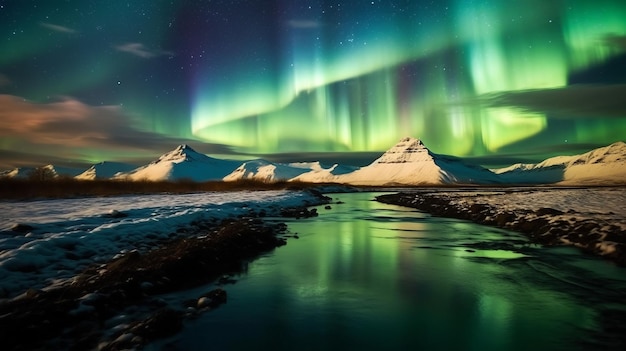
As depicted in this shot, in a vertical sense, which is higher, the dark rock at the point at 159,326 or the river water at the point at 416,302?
the dark rock at the point at 159,326

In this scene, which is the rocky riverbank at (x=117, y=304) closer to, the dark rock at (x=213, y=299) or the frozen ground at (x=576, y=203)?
the dark rock at (x=213, y=299)

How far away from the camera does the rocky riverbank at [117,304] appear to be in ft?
22.7

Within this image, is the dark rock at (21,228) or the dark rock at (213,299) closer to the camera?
the dark rock at (213,299)

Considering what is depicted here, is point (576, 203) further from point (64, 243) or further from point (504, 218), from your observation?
point (64, 243)

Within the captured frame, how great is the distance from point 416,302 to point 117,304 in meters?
7.50

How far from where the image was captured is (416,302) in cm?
980

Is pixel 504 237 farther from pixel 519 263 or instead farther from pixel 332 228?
pixel 332 228

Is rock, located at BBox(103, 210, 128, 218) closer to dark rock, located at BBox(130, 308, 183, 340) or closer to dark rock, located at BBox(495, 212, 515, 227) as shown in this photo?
dark rock, located at BBox(130, 308, 183, 340)

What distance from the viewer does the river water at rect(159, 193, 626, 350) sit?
24.1 ft

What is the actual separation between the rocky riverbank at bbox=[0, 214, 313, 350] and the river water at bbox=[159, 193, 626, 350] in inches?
25.5

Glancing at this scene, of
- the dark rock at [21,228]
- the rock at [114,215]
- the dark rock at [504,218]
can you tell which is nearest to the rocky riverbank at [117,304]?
the dark rock at [21,228]

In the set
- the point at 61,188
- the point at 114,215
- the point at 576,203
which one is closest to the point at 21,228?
the point at 114,215

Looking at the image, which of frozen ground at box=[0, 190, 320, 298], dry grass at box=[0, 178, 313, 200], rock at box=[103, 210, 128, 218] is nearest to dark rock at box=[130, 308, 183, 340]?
frozen ground at box=[0, 190, 320, 298]

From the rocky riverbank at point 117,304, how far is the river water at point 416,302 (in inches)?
25.5
